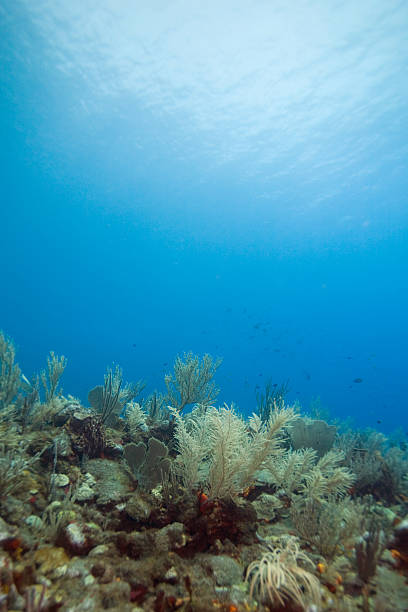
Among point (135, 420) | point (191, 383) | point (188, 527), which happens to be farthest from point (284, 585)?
point (191, 383)

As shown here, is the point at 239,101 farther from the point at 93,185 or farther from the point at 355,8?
the point at 93,185

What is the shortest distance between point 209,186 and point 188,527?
47.6 meters

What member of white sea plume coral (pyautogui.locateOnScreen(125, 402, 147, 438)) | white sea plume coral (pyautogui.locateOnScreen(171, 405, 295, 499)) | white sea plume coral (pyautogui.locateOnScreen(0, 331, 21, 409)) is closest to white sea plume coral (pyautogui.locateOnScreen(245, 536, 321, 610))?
white sea plume coral (pyautogui.locateOnScreen(171, 405, 295, 499))

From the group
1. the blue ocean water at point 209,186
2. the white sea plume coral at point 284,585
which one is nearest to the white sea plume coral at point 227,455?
the white sea plume coral at point 284,585

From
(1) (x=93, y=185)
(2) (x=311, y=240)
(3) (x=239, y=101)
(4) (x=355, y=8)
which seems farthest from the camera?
(2) (x=311, y=240)

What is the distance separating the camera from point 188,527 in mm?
3377

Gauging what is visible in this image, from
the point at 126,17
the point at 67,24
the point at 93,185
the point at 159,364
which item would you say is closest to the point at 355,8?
the point at 126,17

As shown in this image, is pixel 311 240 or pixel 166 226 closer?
pixel 311 240

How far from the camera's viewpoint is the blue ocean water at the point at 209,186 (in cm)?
1983

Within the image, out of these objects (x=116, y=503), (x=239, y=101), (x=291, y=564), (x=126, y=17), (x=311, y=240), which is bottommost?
(x=291, y=564)

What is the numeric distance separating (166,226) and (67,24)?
169 ft

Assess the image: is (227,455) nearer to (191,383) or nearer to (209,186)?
(191,383)

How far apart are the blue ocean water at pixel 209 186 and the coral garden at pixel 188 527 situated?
4.48 m

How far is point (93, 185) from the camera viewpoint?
184 feet
